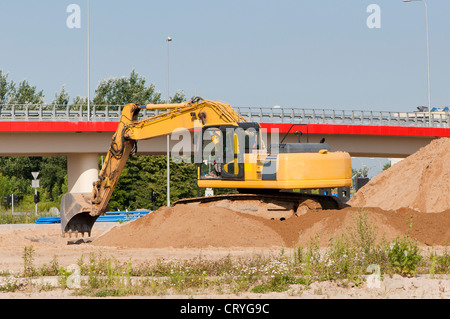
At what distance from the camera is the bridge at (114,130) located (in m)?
42.9

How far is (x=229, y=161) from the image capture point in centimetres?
2047

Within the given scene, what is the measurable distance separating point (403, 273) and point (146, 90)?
79.2 metres

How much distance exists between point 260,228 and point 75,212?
6.42m

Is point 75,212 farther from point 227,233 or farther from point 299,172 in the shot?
point 299,172

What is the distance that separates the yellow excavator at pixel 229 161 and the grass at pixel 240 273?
20.6 feet

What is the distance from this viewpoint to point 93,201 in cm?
2228

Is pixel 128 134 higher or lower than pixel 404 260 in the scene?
higher

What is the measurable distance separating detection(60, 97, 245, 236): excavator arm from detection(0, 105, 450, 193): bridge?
1938 cm

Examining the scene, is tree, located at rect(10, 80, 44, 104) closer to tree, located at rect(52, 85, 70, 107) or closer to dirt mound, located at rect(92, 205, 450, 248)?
tree, located at rect(52, 85, 70, 107)

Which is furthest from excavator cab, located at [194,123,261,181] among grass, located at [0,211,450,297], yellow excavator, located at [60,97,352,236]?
grass, located at [0,211,450,297]

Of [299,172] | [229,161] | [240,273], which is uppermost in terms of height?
[229,161]

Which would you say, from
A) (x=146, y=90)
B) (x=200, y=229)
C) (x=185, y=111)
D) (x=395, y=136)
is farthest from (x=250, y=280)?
(x=146, y=90)

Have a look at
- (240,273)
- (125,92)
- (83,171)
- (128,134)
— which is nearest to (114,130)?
(83,171)

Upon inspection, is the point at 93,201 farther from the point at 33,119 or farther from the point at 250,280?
the point at 33,119
